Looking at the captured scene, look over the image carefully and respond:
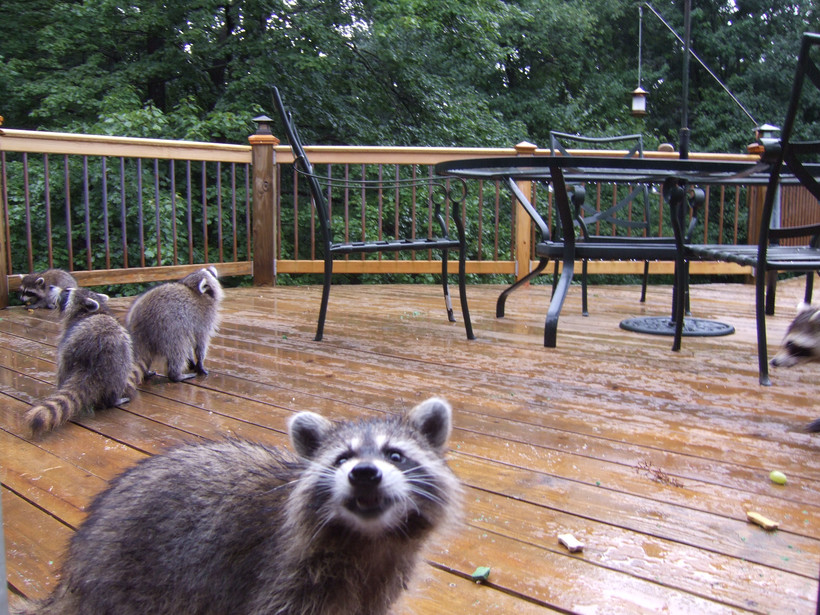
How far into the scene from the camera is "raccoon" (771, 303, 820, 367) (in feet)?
7.97

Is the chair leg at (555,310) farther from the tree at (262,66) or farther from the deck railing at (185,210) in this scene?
the tree at (262,66)

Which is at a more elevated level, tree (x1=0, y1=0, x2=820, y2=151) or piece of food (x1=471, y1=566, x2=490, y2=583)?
tree (x1=0, y1=0, x2=820, y2=151)

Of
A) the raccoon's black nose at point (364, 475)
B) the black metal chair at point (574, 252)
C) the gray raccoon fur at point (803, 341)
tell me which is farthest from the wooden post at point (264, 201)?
the raccoon's black nose at point (364, 475)

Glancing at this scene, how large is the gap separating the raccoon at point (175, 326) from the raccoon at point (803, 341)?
2285 millimetres

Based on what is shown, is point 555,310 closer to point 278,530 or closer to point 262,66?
point 278,530

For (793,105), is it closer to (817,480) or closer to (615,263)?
(817,480)

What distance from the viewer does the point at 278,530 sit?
44.1 inches

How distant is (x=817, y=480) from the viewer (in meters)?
1.82

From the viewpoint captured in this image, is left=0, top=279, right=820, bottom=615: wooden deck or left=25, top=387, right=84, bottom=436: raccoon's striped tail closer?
left=0, top=279, right=820, bottom=615: wooden deck

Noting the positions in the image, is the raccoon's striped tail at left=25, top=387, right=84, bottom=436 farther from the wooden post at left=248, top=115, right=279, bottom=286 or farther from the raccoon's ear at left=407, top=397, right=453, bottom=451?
the wooden post at left=248, top=115, right=279, bottom=286

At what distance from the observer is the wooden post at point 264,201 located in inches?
228

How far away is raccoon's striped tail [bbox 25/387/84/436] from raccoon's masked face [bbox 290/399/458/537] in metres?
1.31

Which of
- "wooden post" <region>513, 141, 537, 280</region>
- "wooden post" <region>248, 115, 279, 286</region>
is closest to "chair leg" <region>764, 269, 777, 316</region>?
"wooden post" <region>513, 141, 537, 280</region>

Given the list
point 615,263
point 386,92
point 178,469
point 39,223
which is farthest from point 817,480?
point 386,92
